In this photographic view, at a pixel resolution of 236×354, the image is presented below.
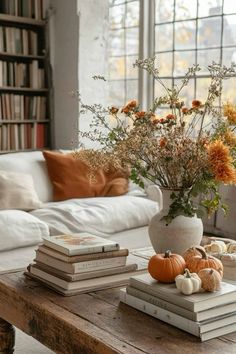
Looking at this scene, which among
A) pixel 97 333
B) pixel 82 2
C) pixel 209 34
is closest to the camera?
pixel 97 333

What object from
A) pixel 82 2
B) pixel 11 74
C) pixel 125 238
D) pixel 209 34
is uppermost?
pixel 82 2

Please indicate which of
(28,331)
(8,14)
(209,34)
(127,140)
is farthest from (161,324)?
(8,14)

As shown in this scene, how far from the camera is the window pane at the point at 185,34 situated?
466 centimetres

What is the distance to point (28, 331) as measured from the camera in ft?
5.69

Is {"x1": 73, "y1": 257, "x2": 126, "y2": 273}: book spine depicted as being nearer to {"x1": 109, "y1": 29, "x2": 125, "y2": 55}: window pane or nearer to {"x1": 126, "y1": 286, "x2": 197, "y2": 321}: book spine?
{"x1": 126, "y1": 286, "x2": 197, "y2": 321}: book spine

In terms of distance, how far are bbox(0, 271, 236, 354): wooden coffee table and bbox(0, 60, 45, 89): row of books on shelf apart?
341cm

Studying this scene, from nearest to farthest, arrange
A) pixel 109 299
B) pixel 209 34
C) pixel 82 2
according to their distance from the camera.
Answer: pixel 109 299, pixel 209 34, pixel 82 2

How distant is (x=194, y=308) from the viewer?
1.43m

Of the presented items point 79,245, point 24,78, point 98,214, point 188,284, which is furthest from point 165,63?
point 188,284

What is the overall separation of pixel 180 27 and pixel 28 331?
11.8 ft

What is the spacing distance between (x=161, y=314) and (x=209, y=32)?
11.3 feet

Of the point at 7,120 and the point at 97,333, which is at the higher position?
the point at 7,120

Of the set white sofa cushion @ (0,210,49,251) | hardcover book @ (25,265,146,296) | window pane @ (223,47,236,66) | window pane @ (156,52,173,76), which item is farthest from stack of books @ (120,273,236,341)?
window pane @ (156,52,173,76)

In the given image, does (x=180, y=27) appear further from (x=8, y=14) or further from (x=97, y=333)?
(x=97, y=333)
